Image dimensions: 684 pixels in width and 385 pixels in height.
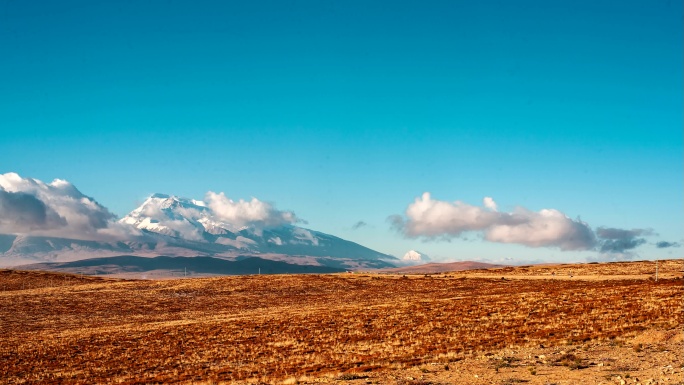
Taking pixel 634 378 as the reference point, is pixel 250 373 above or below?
below

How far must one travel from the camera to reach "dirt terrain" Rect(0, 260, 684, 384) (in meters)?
25.2

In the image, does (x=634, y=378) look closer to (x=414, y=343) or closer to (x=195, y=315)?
(x=414, y=343)

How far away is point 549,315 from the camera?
41750mm

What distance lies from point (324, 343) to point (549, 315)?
16098mm

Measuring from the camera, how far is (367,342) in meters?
37.0

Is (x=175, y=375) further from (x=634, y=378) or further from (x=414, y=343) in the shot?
(x=634, y=378)

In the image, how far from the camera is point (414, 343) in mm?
34938

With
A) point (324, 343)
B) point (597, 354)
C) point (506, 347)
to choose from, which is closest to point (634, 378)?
point (597, 354)

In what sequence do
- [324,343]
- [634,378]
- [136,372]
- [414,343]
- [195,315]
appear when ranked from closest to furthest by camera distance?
[634,378] < [136,372] < [414,343] < [324,343] < [195,315]

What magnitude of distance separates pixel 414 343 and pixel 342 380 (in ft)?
36.4

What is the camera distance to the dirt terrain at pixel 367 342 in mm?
25234

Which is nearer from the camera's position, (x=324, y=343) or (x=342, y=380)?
(x=342, y=380)

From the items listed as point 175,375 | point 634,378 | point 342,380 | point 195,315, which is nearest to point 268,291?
point 195,315

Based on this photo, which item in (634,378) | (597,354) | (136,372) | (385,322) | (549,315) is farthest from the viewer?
(385,322)
